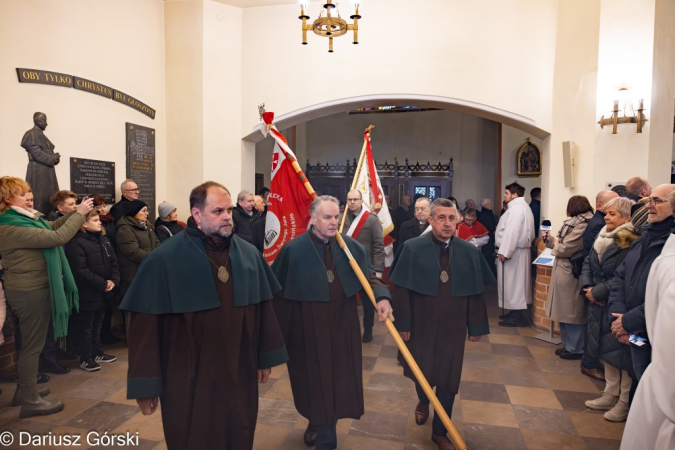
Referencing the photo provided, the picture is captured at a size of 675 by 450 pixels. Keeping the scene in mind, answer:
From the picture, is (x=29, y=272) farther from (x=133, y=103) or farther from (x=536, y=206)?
(x=536, y=206)

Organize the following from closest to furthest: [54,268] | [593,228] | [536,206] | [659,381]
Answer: [659,381], [54,268], [593,228], [536,206]

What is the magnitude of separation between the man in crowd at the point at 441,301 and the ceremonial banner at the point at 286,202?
3.25ft

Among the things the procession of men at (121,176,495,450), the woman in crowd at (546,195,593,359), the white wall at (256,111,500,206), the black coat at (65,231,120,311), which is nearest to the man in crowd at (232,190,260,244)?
the black coat at (65,231,120,311)

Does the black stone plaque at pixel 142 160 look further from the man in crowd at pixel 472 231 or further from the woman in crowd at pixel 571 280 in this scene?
the woman in crowd at pixel 571 280

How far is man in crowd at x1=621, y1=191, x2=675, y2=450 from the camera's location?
1.85 metres

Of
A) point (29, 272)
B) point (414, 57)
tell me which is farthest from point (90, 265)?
point (414, 57)

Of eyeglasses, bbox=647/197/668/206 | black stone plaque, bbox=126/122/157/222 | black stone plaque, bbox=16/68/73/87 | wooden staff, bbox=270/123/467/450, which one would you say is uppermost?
black stone plaque, bbox=16/68/73/87

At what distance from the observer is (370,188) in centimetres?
602

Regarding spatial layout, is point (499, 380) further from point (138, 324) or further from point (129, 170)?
point (129, 170)

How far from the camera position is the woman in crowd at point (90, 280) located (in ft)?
14.8

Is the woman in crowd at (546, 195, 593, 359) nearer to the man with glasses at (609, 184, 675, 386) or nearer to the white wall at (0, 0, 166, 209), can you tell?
the man with glasses at (609, 184, 675, 386)

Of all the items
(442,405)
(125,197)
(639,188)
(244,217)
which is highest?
(639,188)

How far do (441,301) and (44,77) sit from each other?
4996mm

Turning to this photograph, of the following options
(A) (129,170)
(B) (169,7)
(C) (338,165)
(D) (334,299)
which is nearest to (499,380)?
(D) (334,299)
